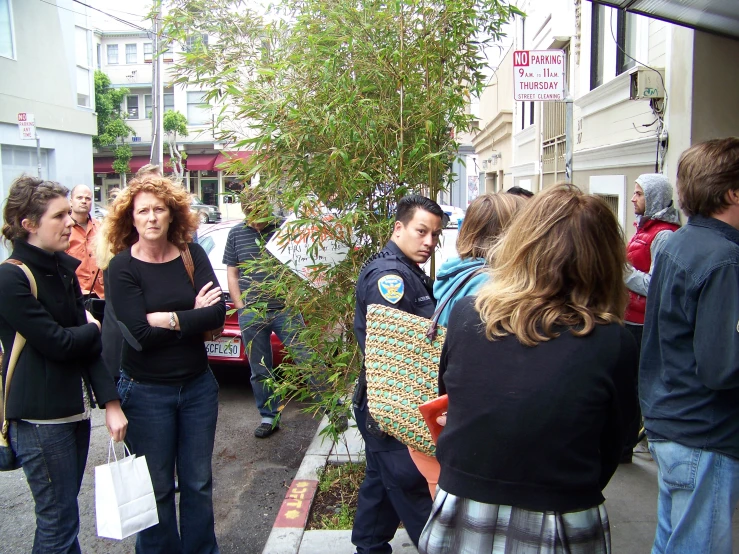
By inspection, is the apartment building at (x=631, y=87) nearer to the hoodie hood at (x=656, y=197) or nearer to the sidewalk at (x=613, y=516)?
the hoodie hood at (x=656, y=197)

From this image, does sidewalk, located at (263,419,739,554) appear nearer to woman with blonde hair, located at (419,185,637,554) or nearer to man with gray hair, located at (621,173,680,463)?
man with gray hair, located at (621,173,680,463)

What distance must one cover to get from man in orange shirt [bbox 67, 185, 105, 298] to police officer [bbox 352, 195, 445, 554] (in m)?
3.20

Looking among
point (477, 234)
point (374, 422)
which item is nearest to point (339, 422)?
point (374, 422)

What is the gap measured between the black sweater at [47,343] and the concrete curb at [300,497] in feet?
4.45

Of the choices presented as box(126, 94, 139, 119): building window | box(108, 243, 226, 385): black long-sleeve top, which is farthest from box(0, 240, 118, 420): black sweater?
box(126, 94, 139, 119): building window

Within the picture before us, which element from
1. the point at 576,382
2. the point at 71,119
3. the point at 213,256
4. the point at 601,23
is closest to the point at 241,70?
the point at 576,382

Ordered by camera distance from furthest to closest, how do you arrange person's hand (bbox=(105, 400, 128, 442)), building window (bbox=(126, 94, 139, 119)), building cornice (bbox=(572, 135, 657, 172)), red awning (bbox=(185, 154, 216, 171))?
building window (bbox=(126, 94, 139, 119)) → red awning (bbox=(185, 154, 216, 171)) → building cornice (bbox=(572, 135, 657, 172)) → person's hand (bbox=(105, 400, 128, 442))

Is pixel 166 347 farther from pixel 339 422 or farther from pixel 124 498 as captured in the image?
pixel 339 422

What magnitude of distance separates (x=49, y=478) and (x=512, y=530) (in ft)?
6.82

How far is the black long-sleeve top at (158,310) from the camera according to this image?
2.97 metres

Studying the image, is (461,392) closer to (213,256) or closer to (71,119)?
(213,256)

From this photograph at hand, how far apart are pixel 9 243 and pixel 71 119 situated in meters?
21.9

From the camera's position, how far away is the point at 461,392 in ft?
5.77

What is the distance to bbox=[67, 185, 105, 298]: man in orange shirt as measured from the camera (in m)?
5.41
